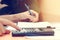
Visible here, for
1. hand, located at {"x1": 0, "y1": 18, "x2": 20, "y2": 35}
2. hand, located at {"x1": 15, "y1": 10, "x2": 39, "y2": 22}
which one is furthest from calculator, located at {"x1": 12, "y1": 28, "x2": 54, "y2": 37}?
hand, located at {"x1": 15, "y1": 10, "x2": 39, "y2": 22}

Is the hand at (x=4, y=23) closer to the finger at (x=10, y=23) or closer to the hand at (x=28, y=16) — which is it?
the finger at (x=10, y=23)

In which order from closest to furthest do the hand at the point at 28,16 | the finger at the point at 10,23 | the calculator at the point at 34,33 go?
the calculator at the point at 34,33
the finger at the point at 10,23
the hand at the point at 28,16

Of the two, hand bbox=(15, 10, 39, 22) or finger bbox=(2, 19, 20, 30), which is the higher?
hand bbox=(15, 10, 39, 22)

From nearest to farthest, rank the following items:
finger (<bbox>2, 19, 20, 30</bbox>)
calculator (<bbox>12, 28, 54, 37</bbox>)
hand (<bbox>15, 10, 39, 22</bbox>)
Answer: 1. calculator (<bbox>12, 28, 54, 37</bbox>)
2. finger (<bbox>2, 19, 20, 30</bbox>)
3. hand (<bbox>15, 10, 39, 22</bbox>)

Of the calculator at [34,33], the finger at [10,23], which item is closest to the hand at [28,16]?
the finger at [10,23]

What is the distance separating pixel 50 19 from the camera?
48.9 inches

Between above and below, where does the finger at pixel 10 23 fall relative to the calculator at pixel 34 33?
above

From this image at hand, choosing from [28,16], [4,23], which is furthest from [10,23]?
[28,16]

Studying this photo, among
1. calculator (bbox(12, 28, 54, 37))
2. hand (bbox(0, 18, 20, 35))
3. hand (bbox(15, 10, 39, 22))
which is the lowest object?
calculator (bbox(12, 28, 54, 37))

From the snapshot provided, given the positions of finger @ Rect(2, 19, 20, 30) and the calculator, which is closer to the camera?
the calculator

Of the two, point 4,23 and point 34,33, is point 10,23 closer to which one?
point 4,23

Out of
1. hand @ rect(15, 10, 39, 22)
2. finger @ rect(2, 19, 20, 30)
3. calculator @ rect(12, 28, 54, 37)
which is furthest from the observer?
hand @ rect(15, 10, 39, 22)

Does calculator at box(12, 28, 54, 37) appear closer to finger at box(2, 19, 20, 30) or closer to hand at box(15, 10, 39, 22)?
finger at box(2, 19, 20, 30)

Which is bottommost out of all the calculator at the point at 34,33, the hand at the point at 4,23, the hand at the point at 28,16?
the calculator at the point at 34,33
